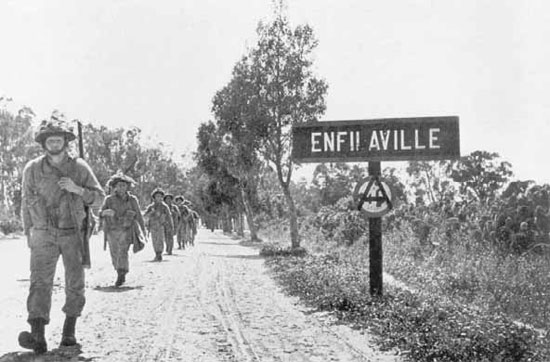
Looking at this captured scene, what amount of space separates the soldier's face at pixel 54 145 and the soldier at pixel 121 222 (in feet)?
20.2

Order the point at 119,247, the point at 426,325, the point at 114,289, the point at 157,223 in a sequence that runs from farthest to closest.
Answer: the point at 157,223 < the point at 119,247 < the point at 114,289 < the point at 426,325

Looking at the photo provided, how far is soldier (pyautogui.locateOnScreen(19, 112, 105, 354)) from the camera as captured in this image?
647 centimetres

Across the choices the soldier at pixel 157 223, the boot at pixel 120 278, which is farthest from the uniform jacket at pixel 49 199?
the soldier at pixel 157 223

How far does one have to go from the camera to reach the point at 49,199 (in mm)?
6605

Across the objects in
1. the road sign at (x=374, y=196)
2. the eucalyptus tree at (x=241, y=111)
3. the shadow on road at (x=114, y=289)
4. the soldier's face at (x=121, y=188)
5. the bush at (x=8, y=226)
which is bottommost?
the shadow on road at (x=114, y=289)

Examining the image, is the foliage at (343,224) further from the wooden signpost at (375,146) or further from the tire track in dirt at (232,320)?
the wooden signpost at (375,146)

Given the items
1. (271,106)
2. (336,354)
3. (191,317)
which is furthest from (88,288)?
(271,106)

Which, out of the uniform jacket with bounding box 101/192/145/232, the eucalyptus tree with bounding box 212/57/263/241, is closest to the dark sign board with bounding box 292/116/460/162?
the uniform jacket with bounding box 101/192/145/232

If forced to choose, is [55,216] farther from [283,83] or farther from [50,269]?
[283,83]

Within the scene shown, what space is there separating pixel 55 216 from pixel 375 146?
4.77 m

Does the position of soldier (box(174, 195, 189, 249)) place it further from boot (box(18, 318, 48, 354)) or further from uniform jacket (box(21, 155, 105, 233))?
boot (box(18, 318, 48, 354))

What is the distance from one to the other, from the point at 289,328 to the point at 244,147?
20.8 metres

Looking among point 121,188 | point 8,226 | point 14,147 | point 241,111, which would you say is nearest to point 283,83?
point 241,111

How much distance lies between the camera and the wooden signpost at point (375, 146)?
9438 millimetres
